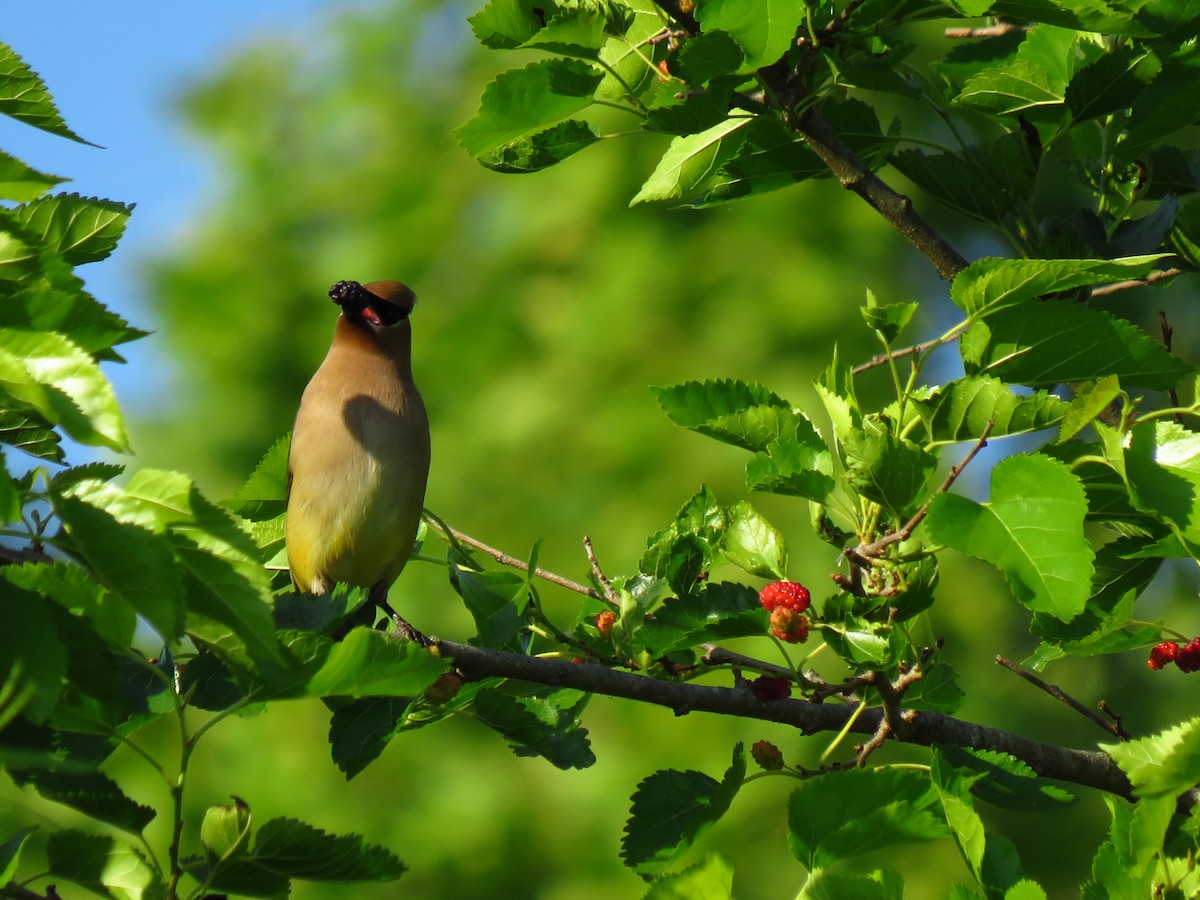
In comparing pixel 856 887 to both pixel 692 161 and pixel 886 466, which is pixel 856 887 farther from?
pixel 692 161

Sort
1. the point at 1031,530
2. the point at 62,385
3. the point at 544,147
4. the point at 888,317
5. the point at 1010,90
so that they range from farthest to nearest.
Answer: the point at 544,147 < the point at 1010,90 < the point at 888,317 < the point at 1031,530 < the point at 62,385

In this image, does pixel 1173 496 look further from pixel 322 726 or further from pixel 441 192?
pixel 441 192

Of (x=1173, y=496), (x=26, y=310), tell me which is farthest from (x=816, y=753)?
(x=26, y=310)

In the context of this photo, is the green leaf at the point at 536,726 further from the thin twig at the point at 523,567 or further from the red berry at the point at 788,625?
the red berry at the point at 788,625

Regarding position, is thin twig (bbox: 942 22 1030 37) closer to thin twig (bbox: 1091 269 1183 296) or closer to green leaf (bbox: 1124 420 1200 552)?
thin twig (bbox: 1091 269 1183 296)

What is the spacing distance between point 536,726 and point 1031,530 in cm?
99

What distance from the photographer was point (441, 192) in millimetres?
11438

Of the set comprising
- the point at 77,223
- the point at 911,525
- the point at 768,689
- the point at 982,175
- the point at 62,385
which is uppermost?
the point at 62,385

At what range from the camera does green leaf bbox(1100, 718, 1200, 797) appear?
2.15 metres

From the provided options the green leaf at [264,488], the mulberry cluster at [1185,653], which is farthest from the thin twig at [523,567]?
the mulberry cluster at [1185,653]

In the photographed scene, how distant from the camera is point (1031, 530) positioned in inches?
91.6

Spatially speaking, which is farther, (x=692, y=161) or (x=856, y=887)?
(x=692, y=161)

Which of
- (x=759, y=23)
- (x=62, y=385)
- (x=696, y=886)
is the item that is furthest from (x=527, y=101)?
(x=696, y=886)

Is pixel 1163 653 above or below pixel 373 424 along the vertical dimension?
above
